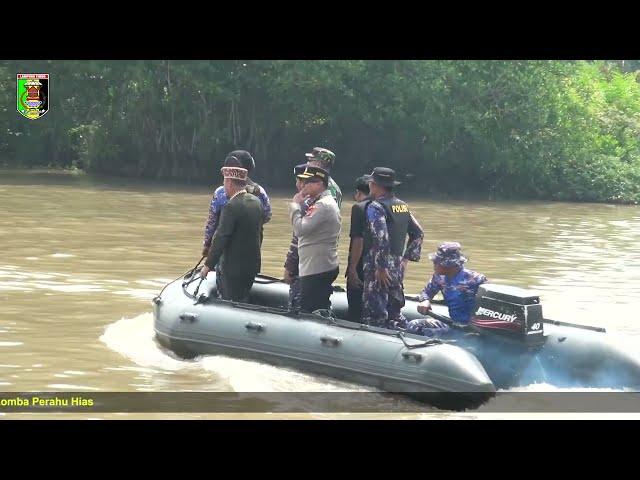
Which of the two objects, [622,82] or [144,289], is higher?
[622,82]

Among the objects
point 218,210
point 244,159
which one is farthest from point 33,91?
point 244,159

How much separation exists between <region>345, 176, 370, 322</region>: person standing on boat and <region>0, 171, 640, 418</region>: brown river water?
2.20ft

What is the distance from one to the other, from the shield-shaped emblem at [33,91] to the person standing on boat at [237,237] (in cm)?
2492

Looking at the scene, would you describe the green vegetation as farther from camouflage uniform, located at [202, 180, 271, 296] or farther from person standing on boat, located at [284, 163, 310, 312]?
person standing on boat, located at [284, 163, 310, 312]

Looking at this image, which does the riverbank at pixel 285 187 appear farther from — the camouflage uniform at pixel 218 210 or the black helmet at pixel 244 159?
the black helmet at pixel 244 159

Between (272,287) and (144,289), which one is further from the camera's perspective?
(144,289)

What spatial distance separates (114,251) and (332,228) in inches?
293

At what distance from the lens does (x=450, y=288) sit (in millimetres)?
8156

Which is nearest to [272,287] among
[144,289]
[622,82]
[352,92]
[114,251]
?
[144,289]

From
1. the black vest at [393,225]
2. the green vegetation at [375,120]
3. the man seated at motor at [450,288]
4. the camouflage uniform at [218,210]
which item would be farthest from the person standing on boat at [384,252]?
the green vegetation at [375,120]

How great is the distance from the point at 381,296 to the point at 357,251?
1.23 ft

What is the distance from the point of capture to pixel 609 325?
10.8 metres

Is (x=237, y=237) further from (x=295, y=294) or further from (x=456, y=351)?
(x=456, y=351)

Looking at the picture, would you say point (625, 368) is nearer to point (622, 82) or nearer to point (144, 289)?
point (144, 289)
